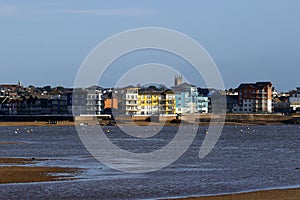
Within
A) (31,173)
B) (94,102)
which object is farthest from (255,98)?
(31,173)

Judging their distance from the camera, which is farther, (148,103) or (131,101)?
(148,103)

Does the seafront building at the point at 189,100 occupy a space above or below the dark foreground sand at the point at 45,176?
above

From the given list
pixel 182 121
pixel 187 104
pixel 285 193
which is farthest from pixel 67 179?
pixel 187 104

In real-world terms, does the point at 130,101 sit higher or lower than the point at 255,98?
lower

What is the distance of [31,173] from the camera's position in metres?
38.8

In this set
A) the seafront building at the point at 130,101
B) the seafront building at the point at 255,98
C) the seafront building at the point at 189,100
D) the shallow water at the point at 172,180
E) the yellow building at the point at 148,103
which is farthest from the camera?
the seafront building at the point at 189,100

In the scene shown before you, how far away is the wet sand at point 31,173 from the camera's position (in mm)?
36050

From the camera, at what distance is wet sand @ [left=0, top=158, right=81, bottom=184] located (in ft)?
118

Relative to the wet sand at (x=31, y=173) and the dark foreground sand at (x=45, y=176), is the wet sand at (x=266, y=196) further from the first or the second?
the wet sand at (x=31, y=173)

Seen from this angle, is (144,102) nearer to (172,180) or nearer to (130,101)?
(130,101)

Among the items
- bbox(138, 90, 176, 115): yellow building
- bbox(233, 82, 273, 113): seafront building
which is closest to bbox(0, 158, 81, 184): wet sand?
bbox(138, 90, 176, 115): yellow building

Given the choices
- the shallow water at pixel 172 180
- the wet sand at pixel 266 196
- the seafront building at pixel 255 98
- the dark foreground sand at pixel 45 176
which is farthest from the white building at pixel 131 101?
the wet sand at pixel 266 196

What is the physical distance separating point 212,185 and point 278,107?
16920 cm

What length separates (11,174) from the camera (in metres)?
38.2
